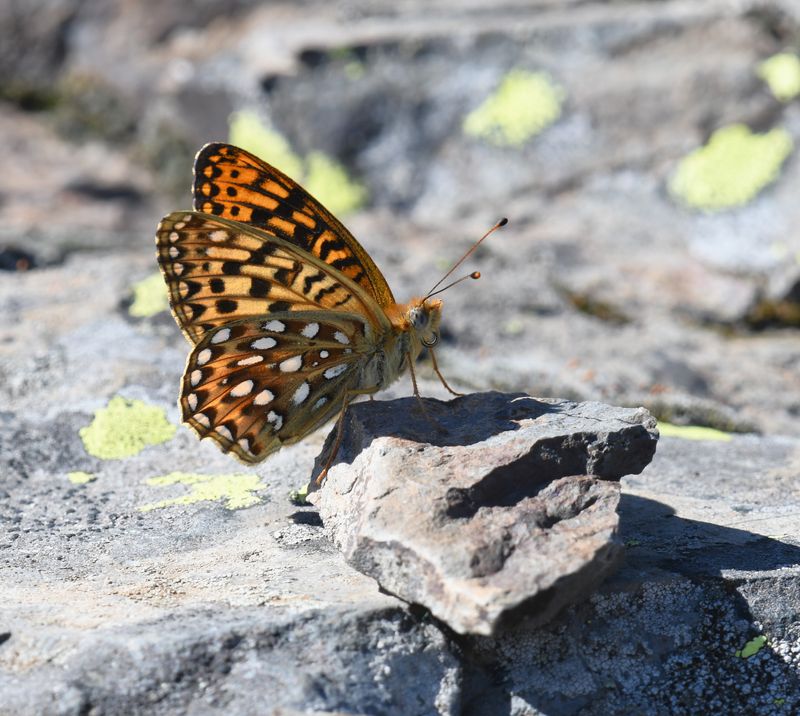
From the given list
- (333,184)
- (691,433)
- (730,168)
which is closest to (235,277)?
(691,433)

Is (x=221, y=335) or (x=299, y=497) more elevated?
(x=221, y=335)

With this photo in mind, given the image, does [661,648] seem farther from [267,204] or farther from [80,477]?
[80,477]

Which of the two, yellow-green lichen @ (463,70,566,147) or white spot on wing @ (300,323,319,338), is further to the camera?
yellow-green lichen @ (463,70,566,147)

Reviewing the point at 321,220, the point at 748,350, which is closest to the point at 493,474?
the point at 321,220

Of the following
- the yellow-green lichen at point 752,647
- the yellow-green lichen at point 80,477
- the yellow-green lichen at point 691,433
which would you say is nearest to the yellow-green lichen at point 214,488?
the yellow-green lichen at point 80,477

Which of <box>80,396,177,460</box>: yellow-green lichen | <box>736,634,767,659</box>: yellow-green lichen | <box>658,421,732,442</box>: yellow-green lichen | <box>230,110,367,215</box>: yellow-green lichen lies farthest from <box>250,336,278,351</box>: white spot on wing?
<box>230,110,367,215</box>: yellow-green lichen

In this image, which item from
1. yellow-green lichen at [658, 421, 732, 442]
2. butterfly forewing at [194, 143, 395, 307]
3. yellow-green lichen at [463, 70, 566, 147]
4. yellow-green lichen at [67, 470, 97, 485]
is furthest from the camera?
yellow-green lichen at [463, 70, 566, 147]

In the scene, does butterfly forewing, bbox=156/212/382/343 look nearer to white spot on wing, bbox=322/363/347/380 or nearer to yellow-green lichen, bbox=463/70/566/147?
white spot on wing, bbox=322/363/347/380
